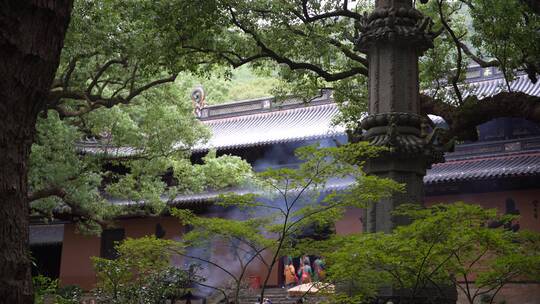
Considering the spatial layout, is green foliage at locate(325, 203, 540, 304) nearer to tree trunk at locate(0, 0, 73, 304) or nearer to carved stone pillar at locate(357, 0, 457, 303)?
carved stone pillar at locate(357, 0, 457, 303)

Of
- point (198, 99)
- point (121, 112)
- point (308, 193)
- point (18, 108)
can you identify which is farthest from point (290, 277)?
point (18, 108)

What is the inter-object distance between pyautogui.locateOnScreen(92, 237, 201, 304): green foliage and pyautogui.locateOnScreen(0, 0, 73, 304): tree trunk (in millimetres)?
4164

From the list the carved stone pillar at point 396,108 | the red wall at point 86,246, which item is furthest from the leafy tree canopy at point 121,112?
the red wall at point 86,246

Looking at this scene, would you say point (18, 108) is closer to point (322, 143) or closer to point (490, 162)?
point (490, 162)

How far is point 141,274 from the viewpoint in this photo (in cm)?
825

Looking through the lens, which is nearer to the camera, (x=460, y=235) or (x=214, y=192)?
(x=460, y=235)

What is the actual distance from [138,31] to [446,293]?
7286 millimetres

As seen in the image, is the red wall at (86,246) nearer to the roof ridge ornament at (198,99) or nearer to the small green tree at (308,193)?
the roof ridge ornament at (198,99)


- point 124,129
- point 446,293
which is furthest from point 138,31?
point 446,293

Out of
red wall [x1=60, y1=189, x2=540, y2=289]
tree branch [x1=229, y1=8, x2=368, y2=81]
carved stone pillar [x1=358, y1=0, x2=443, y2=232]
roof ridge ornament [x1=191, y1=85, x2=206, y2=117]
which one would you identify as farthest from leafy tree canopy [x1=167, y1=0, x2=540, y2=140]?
roof ridge ornament [x1=191, y1=85, x2=206, y2=117]

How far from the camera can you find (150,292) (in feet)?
33.3

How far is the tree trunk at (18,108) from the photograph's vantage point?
2461 mm

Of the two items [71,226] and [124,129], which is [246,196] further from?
[71,226]

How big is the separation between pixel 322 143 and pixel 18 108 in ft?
61.3
